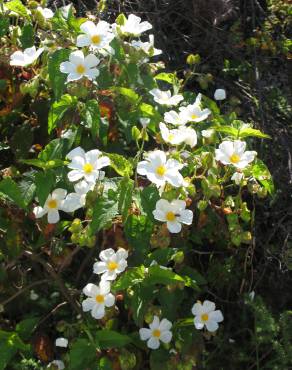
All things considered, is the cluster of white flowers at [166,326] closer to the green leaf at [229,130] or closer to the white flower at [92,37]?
the green leaf at [229,130]

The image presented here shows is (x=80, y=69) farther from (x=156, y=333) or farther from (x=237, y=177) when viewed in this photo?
(x=156, y=333)

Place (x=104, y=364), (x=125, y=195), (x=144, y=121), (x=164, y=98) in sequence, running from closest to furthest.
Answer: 1. (x=125, y=195)
2. (x=104, y=364)
3. (x=144, y=121)
4. (x=164, y=98)

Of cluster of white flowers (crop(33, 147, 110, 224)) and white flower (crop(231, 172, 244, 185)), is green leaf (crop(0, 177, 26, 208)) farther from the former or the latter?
white flower (crop(231, 172, 244, 185))

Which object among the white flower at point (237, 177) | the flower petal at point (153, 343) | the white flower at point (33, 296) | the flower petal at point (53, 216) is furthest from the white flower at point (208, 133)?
the white flower at point (33, 296)

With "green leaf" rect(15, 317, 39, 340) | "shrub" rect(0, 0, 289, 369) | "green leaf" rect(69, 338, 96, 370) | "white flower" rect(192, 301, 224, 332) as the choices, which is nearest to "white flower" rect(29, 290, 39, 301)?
"shrub" rect(0, 0, 289, 369)

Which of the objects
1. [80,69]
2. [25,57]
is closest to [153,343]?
[80,69]

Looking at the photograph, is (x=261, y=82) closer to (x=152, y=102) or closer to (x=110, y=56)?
(x=152, y=102)
